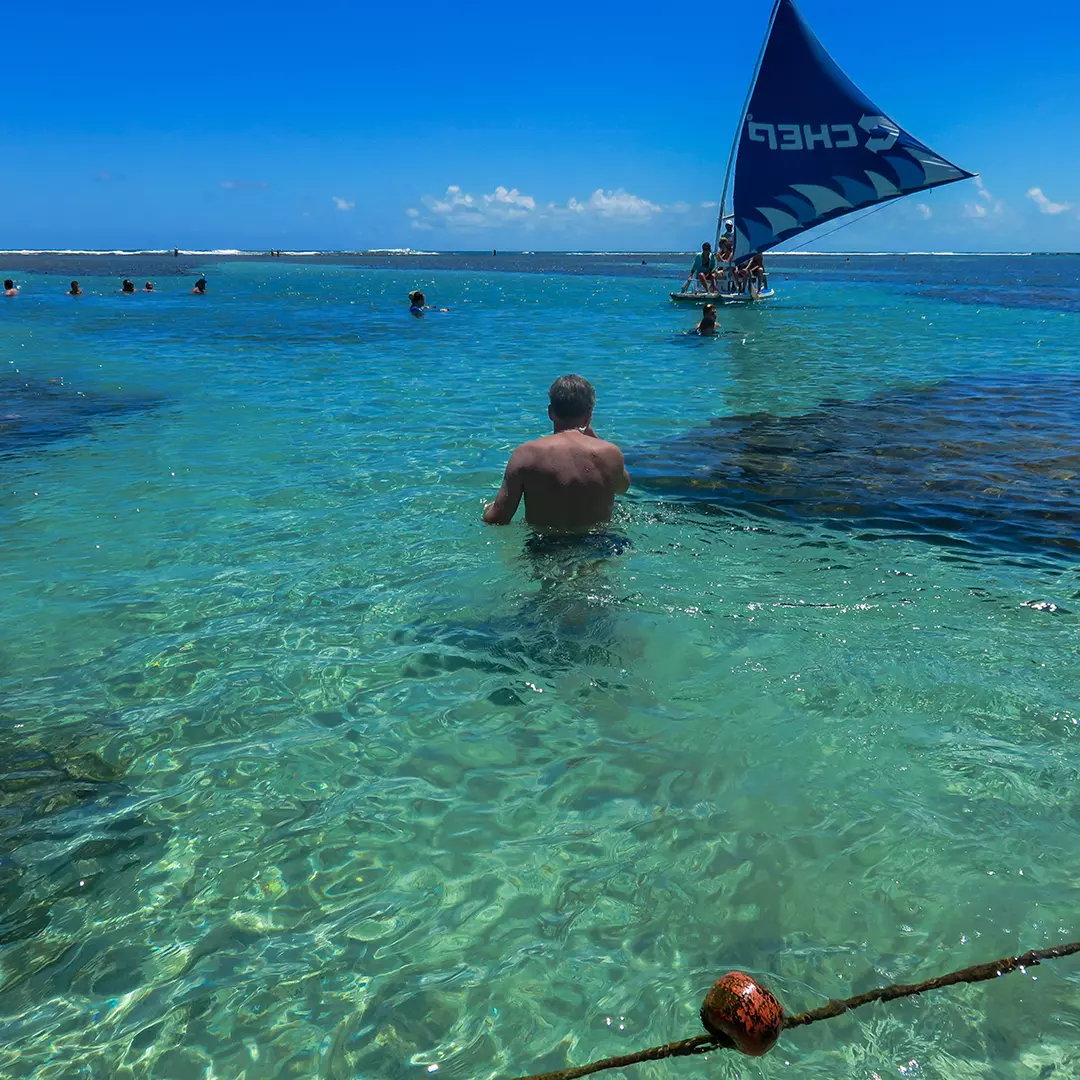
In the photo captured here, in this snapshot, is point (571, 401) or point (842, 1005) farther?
point (571, 401)

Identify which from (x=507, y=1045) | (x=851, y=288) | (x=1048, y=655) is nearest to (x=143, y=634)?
(x=507, y=1045)

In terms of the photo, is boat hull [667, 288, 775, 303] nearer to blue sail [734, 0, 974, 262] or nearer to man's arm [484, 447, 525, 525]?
blue sail [734, 0, 974, 262]

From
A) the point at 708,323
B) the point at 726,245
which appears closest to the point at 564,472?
the point at 708,323

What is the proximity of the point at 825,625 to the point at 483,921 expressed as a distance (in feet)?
11.2

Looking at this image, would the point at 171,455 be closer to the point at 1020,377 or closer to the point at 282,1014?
the point at 282,1014

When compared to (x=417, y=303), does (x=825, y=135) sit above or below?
above

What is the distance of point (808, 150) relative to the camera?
24.9 m

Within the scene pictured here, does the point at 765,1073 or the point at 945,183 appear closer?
the point at 765,1073

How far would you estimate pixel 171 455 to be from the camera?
11.0 m

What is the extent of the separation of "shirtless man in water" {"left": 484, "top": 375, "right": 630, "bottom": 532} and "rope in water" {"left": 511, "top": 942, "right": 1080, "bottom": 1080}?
12.8ft

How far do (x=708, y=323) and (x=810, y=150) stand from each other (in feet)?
21.0

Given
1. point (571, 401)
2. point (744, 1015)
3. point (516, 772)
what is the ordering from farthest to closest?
point (571, 401) → point (516, 772) → point (744, 1015)

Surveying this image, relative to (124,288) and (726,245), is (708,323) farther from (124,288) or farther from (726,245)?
(124,288)

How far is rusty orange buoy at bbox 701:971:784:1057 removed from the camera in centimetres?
241
